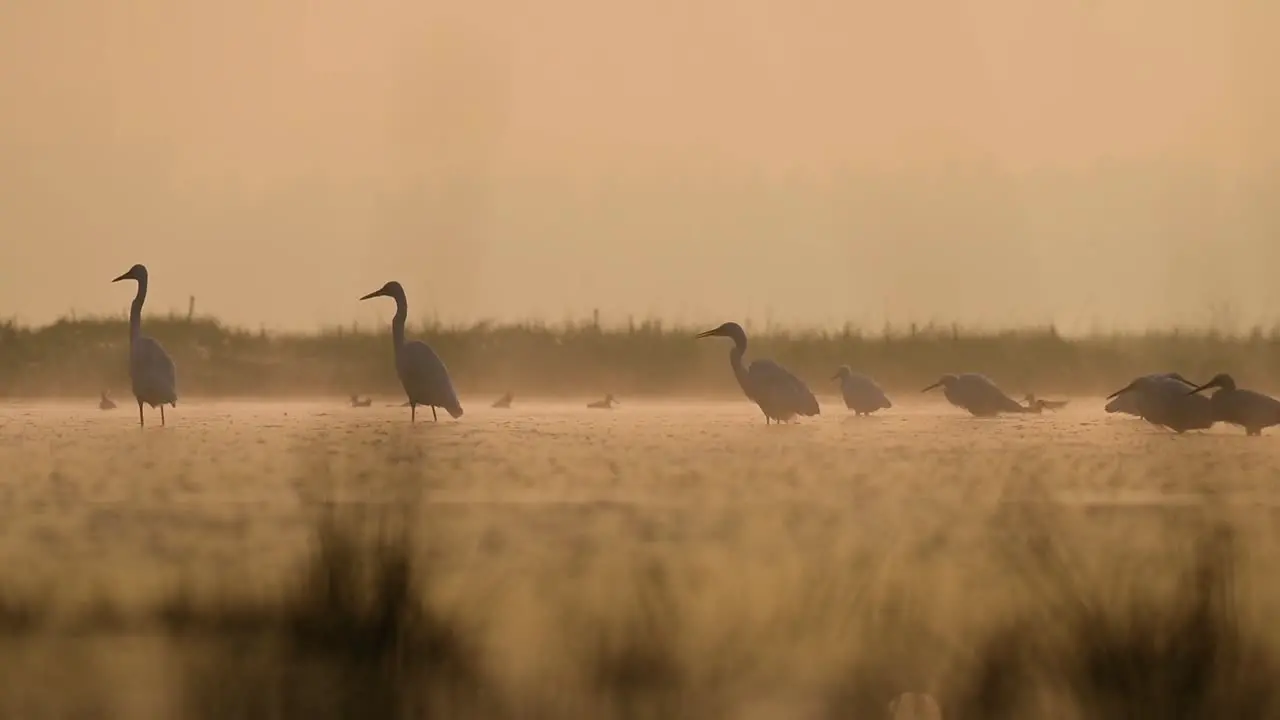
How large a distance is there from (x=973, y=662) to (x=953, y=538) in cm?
199

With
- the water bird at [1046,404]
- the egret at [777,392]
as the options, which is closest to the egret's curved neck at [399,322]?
the egret at [777,392]

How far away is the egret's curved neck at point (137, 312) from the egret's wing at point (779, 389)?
4551 mm

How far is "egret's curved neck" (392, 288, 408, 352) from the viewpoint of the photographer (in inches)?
563

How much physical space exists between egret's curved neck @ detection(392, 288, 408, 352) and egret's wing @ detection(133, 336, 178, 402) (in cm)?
171

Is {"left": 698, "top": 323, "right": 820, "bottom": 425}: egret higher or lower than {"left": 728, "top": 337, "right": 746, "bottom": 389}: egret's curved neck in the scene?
lower

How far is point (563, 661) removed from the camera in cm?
392

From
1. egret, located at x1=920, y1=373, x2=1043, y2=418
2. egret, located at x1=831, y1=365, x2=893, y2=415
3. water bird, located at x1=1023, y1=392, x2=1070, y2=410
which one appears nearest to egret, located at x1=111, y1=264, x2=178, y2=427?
egret, located at x1=831, y1=365, x2=893, y2=415

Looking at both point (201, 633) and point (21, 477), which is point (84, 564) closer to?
point (201, 633)

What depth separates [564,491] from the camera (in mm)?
Result: 7465

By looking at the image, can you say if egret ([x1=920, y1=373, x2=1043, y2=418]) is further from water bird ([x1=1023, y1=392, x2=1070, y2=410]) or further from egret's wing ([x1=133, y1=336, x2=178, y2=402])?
egret's wing ([x1=133, y1=336, x2=178, y2=402])

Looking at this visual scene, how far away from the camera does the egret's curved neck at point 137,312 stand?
571 inches

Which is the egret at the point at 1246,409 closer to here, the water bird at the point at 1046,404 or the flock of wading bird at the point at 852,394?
the flock of wading bird at the point at 852,394

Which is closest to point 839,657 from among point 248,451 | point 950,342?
point 248,451

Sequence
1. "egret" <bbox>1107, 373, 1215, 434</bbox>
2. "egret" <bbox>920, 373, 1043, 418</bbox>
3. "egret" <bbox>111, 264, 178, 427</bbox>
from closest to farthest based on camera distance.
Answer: "egret" <bbox>1107, 373, 1215, 434</bbox>, "egret" <bbox>111, 264, 178, 427</bbox>, "egret" <bbox>920, 373, 1043, 418</bbox>
